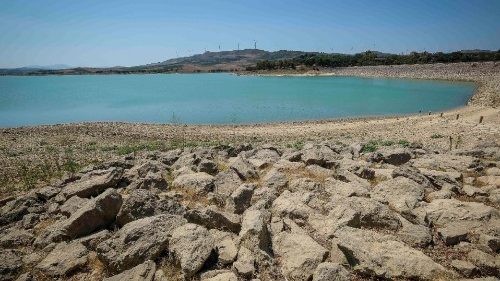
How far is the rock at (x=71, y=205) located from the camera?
9688 mm

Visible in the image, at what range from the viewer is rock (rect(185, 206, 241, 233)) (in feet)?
27.0

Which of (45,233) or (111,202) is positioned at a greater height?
(111,202)

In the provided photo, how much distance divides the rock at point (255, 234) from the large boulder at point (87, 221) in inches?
139

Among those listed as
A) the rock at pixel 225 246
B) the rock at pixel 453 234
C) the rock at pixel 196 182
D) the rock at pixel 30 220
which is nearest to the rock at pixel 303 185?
the rock at pixel 196 182

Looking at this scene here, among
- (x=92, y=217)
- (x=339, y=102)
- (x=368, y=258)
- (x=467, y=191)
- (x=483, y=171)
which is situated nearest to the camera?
(x=368, y=258)

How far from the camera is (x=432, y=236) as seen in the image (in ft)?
25.5

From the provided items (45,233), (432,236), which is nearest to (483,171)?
(432,236)

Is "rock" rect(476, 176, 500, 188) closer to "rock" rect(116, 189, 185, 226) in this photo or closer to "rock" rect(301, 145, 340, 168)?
"rock" rect(301, 145, 340, 168)

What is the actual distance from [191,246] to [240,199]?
2787 millimetres

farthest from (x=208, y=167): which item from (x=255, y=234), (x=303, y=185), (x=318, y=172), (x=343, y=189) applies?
(x=255, y=234)

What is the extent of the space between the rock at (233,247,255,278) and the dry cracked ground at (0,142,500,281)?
0.9 inches

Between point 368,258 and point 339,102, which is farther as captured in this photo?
point 339,102

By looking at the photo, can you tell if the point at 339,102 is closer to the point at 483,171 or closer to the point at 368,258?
the point at 483,171

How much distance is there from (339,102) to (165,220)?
53358 millimetres
